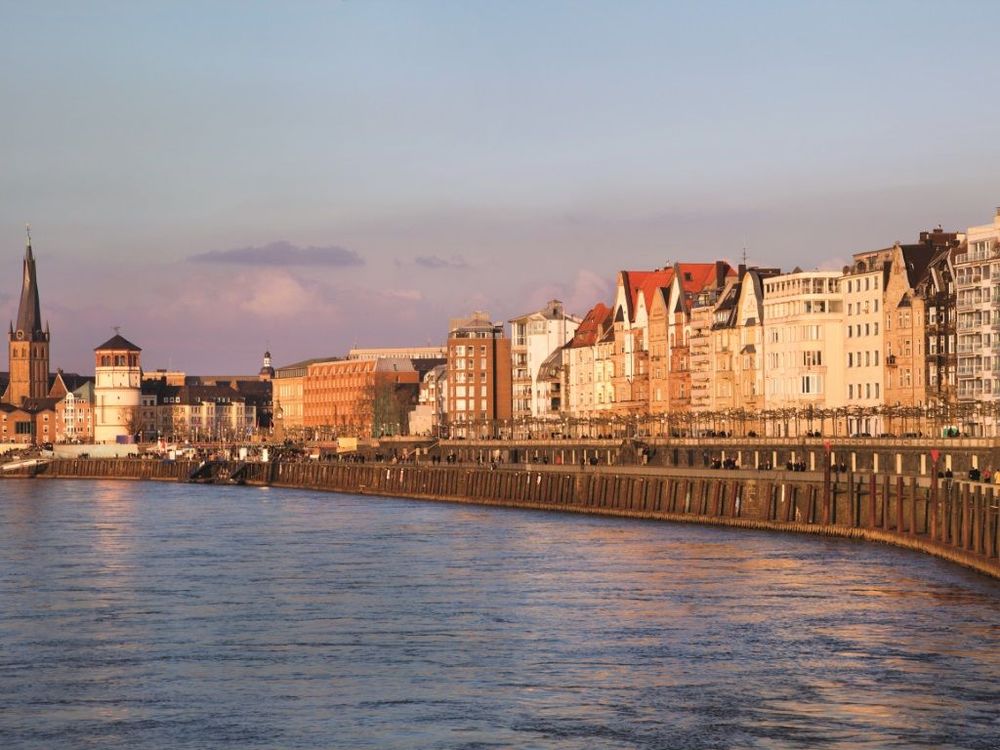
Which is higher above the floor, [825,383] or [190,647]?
[825,383]

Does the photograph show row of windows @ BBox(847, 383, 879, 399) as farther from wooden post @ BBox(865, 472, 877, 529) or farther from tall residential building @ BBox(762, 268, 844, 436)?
wooden post @ BBox(865, 472, 877, 529)

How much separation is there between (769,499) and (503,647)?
4367cm

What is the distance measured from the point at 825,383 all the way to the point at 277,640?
10248 centimetres

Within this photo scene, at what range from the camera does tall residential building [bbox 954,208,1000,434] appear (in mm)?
121438

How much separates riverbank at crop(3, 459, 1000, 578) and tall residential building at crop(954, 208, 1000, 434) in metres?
23.1

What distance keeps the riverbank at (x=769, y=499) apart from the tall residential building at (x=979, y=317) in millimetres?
23135

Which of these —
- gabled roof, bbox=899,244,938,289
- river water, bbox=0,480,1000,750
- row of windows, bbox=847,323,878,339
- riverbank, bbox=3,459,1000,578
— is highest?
gabled roof, bbox=899,244,938,289

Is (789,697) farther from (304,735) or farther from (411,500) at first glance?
(411,500)

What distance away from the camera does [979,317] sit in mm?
124562

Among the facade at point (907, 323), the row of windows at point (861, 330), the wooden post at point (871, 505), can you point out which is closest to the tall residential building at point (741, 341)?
the row of windows at point (861, 330)

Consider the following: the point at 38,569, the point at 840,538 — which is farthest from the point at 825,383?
the point at 38,569

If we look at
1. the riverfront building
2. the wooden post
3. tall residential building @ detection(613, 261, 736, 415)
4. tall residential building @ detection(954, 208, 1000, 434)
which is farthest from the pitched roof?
the wooden post

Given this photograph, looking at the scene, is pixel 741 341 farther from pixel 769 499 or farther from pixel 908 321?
pixel 769 499

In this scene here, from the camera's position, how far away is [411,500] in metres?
146
